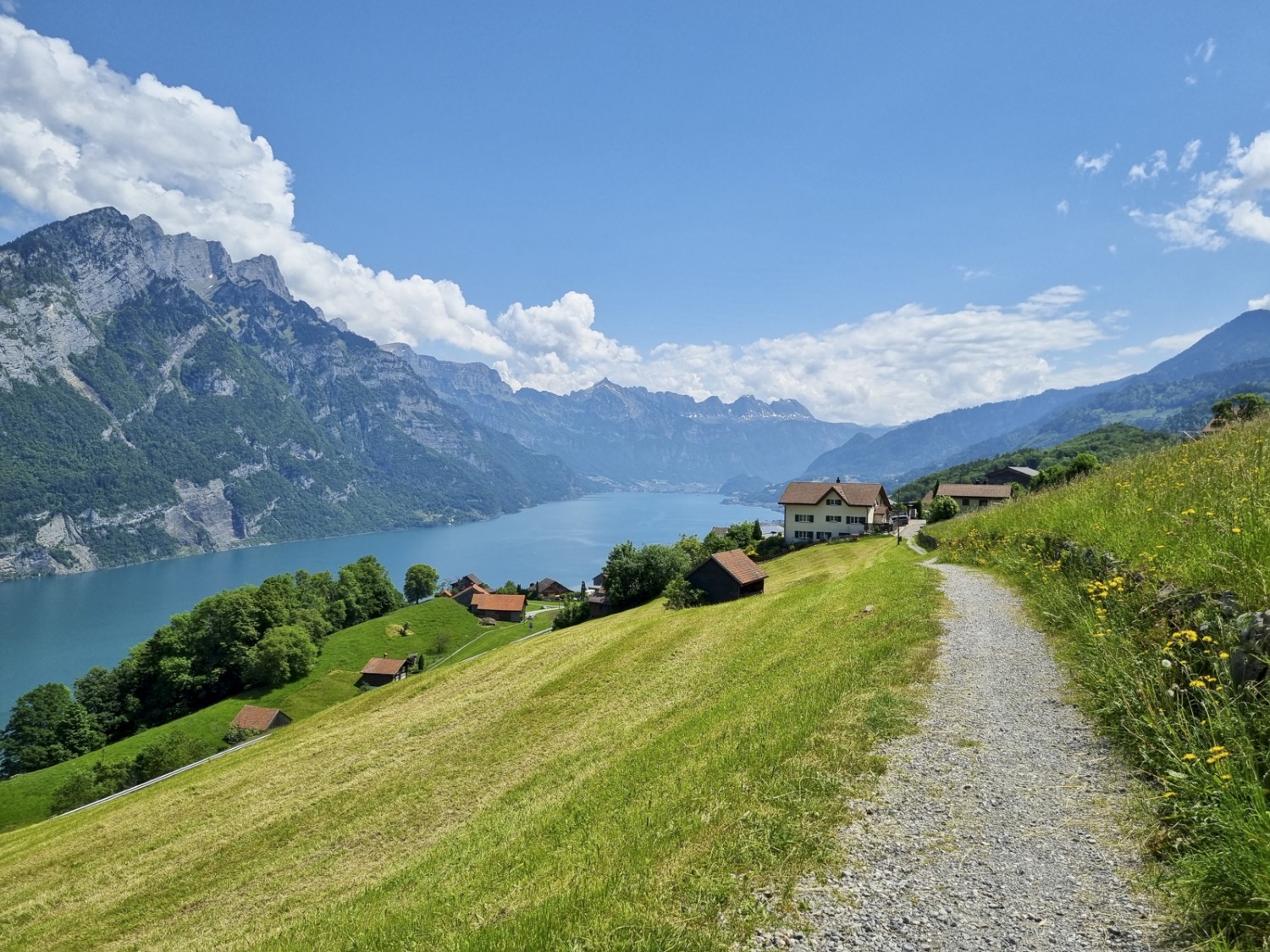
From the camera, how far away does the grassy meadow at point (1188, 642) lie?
494 centimetres

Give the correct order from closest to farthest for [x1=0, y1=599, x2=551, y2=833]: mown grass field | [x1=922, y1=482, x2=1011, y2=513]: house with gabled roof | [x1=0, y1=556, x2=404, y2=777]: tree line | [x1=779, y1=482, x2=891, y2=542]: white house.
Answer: [x1=0, y1=599, x2=551, y2=833]: mown grass field → [x1=0, y1=556, x2=404, y2=777]: tree line → [x1=779, y1=482, x2=891, y2=542]: white house → [x1=922, y1=482, x2=1011, y2=513]: house with gabled roof

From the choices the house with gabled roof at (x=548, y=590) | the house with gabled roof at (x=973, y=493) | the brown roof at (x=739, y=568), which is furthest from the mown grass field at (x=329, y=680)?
the house with gabled roof at (x=973, y=493)

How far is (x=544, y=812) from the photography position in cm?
1057

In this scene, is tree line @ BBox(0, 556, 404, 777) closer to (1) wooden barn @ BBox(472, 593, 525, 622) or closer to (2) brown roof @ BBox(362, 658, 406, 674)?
(2) brown roof @ BBox(362, 658, 406, 674)

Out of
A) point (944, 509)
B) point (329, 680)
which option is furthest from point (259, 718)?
point (944, 509)

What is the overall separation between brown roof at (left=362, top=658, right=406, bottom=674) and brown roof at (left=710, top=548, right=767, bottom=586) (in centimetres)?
4917

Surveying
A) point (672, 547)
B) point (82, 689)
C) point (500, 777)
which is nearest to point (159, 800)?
point (500, 777)

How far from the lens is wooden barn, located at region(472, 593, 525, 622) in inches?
4402

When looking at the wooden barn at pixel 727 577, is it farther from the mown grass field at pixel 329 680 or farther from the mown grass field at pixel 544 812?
the mown grass field at pixel 329 680

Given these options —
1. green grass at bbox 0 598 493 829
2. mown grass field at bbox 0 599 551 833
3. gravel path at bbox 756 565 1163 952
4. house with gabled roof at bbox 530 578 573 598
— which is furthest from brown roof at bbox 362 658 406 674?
gravel path at bbox 756 565 1163 952

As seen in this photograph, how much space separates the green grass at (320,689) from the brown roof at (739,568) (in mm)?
50761

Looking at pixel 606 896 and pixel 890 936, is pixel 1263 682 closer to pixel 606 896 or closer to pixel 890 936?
pixel 890 936

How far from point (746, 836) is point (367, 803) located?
11990 mm

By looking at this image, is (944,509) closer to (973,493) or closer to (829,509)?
(829,509)
